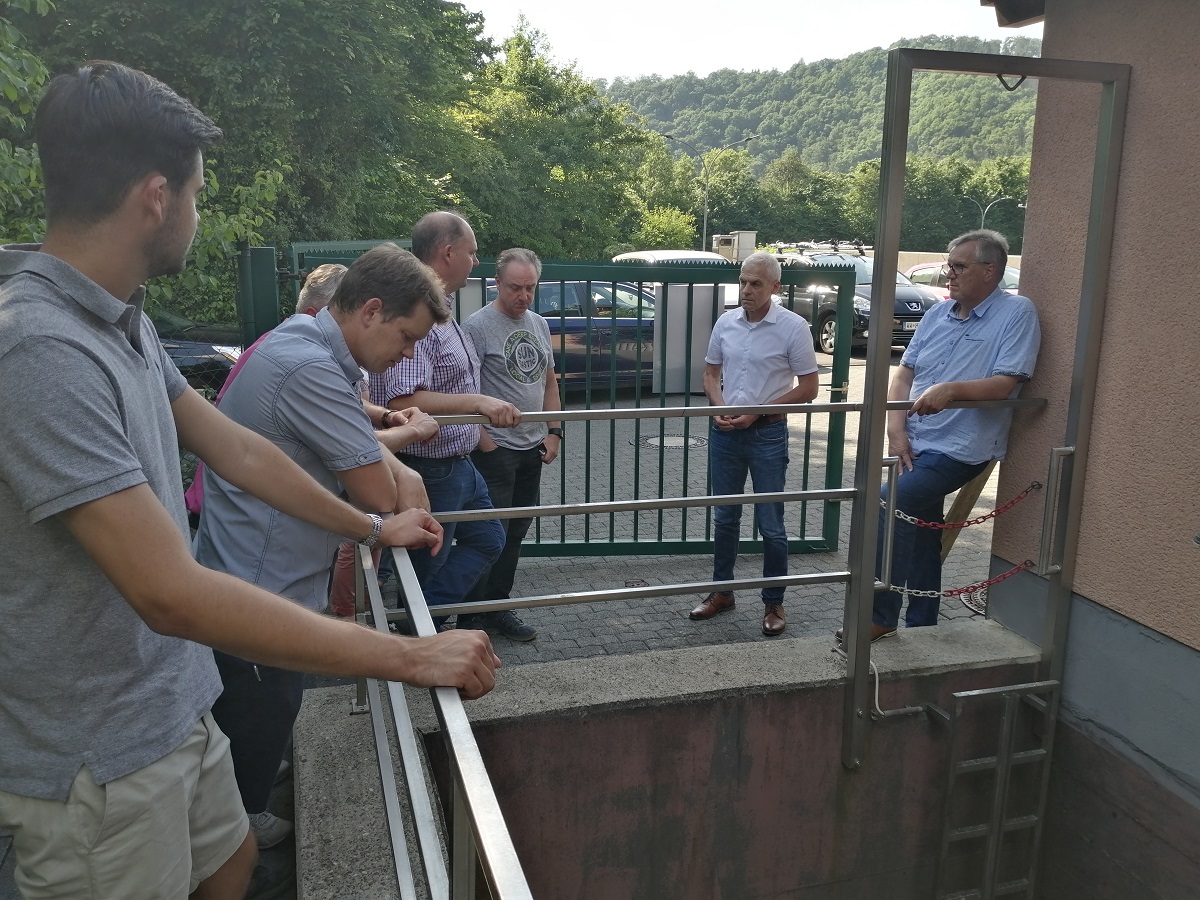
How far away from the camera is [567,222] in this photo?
36.2 meters

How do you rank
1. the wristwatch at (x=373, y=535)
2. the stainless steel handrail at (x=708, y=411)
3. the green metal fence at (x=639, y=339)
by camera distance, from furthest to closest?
the green metal fence at (x=639, y=339), the stainless steel handrail at (x=708, y=411), the wristwatch at (x=373, y=535)

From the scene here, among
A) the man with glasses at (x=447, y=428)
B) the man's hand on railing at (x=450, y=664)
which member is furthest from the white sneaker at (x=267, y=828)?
the man's hand on railing at (x=450, y=664)

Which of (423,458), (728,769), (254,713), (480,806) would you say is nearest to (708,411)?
(423,458)

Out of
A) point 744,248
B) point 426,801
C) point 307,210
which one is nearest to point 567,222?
point 744,248

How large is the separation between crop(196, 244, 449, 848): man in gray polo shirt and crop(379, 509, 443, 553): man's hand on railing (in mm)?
158

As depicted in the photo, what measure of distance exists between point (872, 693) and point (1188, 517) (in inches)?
50.8

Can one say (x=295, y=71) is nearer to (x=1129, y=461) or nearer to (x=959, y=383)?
(x=959, y=383)

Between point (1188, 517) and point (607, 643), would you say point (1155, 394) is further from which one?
point (607, 643)

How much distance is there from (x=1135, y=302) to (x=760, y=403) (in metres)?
2.02

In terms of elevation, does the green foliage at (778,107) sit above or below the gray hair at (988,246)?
above

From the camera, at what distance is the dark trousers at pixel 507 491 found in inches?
190

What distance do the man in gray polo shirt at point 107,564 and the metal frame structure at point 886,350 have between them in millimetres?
2190

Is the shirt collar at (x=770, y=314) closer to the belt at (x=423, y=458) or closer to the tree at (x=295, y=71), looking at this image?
the belt at (x=423, y=458)

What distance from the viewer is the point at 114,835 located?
1634 mm
